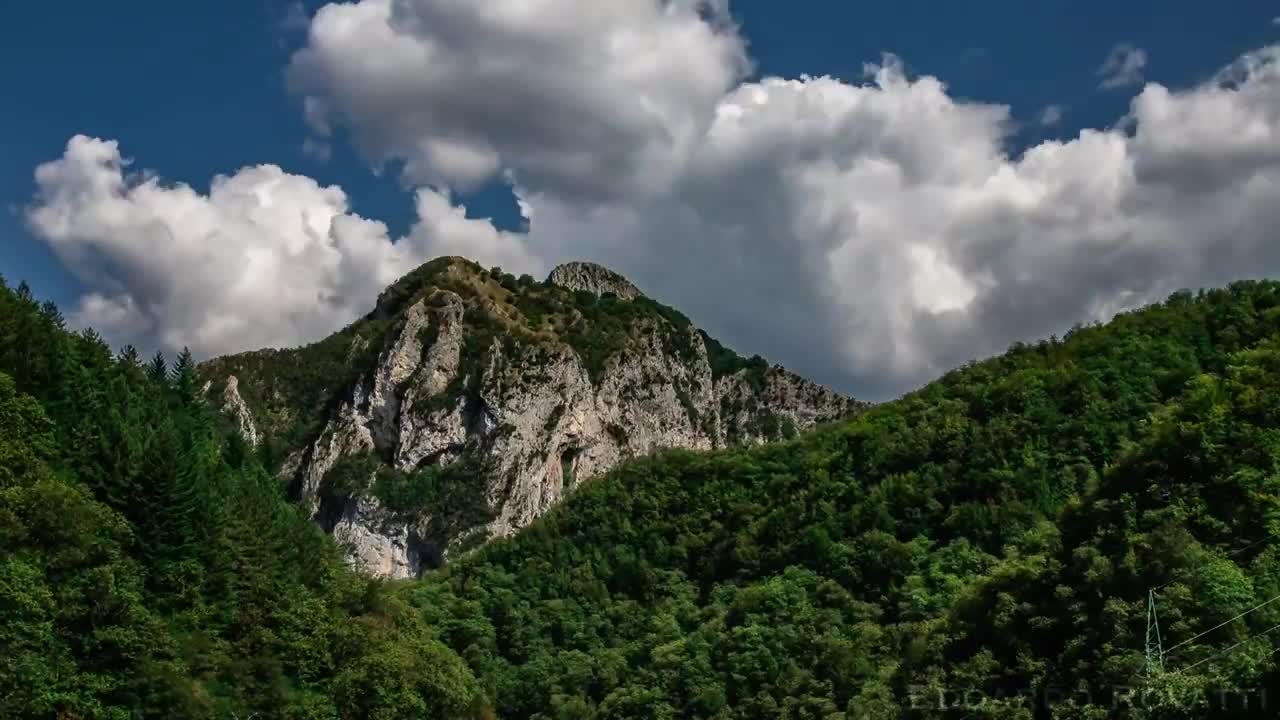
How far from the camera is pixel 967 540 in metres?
108

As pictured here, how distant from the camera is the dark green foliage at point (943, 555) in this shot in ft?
212

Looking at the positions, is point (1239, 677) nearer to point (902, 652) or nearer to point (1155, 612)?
point (1155, 612)

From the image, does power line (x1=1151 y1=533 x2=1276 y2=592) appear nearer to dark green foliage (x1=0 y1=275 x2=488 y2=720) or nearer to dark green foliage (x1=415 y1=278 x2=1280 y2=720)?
dark green foliage (x1=415 y1=278 x2=1280 y2=720)

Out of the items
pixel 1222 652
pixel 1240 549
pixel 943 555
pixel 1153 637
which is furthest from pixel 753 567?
pixel 1222 652

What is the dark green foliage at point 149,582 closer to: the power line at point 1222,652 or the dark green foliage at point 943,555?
the dark green foliage at point 943,555

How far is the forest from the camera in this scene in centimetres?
5578

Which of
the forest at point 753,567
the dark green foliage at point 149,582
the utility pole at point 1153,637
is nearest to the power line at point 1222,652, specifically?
the forest at point 753,567

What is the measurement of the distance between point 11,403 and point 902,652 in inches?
2509

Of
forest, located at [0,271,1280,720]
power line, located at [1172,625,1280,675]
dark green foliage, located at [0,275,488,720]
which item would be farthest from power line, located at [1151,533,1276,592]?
dark green foliage, located at [0,275,488,720]

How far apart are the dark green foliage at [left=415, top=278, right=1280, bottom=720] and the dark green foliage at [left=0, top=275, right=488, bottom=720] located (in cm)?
3057

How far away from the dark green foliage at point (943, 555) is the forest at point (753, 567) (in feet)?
0.90

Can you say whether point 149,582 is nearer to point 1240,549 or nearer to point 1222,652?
point 1222,652

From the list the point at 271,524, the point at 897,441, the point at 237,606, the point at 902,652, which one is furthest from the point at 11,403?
the point at 897,441

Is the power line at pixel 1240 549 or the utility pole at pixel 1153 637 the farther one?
the power line at pixel 1240 549
